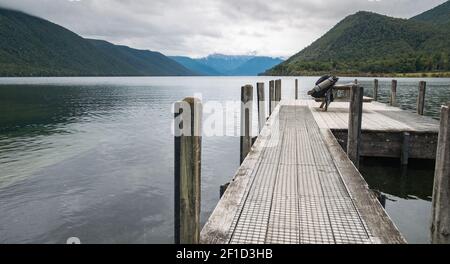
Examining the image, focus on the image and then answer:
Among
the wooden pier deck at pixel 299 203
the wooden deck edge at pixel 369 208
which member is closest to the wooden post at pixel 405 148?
the wooden pier deck at pixel 299 203

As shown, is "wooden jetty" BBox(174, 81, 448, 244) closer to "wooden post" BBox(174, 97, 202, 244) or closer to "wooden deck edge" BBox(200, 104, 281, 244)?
"wooden deck edge" BBox(200, 104, 281, 244)

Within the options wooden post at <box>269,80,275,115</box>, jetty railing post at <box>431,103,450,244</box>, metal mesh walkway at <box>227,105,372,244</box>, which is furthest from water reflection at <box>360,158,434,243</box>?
wooden post at <box>269,80,275,115</box>

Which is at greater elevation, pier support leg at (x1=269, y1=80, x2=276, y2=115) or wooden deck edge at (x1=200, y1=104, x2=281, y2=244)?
pier support leg at (x1=269, y1=80, x2=276, y2=115)

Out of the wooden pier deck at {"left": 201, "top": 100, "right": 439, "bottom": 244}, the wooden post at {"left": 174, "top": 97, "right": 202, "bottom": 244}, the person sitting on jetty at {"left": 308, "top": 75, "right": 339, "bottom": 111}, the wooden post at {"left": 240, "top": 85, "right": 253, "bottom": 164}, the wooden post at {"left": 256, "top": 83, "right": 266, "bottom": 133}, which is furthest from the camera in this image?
the person sitting on jetty at {"left": 308, "top": 75, "right": 339, "bottom": 111}

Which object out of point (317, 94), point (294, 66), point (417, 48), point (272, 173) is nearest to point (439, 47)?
point (417, 48)

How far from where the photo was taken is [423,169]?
12.5 meters

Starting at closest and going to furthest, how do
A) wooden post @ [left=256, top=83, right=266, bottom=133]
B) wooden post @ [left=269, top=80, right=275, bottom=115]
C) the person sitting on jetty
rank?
wooden post @ [left=256, top=83, right=266, bottom=133]
the person sitting on jetty
wooden post @ [left=269, top=80, right=275, bottom=115]

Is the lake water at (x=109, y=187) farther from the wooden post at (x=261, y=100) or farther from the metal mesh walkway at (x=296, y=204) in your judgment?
the metal mesh walkway at (x=296, y=204)

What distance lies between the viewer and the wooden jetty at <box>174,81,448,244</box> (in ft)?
14.7

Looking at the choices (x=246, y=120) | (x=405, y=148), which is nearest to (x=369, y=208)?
(x=246, y=120)

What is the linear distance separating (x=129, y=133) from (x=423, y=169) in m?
17.7

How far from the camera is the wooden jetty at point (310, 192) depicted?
14.7 ft

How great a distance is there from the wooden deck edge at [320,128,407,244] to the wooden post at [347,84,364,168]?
824 mm
